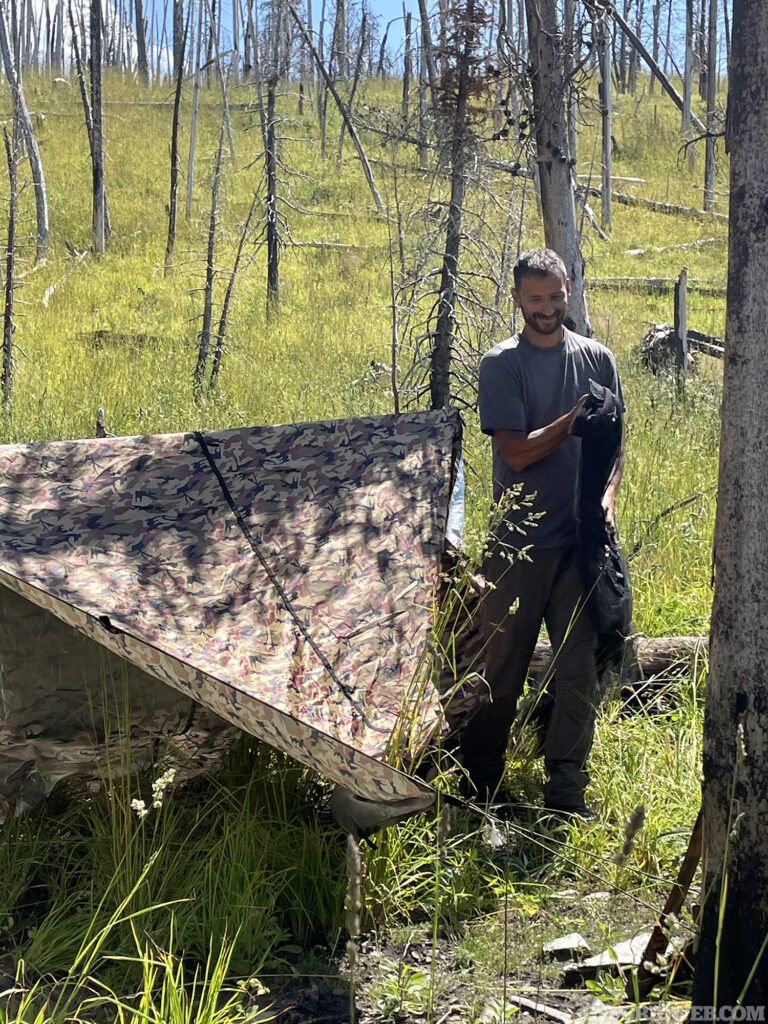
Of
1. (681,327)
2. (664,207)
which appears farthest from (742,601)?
(664,207)

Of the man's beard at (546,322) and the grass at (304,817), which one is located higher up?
the man's beard at (546,322)

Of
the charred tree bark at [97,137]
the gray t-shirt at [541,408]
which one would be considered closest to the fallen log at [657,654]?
the gray t-shirt at [541,408]

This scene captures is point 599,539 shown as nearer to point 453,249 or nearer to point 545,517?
point 545,517

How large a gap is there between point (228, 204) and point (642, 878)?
24873 millimetres

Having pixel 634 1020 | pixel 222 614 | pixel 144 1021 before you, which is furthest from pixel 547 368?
pixel 144 1021

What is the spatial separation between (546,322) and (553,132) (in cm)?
265

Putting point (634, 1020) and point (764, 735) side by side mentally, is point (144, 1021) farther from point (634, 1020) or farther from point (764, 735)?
point (764, 735)

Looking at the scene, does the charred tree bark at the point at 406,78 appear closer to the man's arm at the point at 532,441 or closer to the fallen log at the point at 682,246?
the man's arm at the point at 532,441

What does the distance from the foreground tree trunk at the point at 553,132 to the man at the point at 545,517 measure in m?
2.24

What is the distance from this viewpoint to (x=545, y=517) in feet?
12.8

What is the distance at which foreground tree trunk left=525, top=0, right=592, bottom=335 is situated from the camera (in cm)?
596

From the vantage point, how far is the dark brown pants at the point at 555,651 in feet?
12.8

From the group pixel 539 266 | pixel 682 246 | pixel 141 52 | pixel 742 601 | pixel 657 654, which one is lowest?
pixel 657 654

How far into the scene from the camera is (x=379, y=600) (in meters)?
3.72
